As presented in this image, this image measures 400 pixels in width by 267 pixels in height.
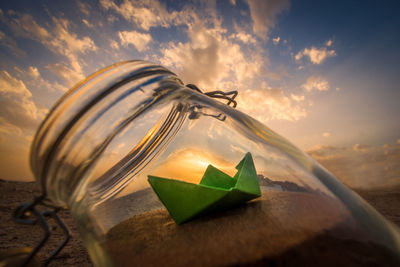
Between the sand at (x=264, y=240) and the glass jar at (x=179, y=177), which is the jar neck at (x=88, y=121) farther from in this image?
the sand at (x=264, y=240)

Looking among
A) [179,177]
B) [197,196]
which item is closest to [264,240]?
[197,196]

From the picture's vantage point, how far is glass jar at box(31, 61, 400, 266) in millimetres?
154

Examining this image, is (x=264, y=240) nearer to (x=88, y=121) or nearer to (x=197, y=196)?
(x=197, y=196)

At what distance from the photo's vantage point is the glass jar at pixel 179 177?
154 millimetres

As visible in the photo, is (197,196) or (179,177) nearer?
(197,196)

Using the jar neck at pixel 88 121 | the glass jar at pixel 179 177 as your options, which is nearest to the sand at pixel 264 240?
the glass jar at pixel 179 177

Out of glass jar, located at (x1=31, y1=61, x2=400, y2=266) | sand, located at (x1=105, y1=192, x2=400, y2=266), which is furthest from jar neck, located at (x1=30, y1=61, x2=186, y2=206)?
sand, located at (x1=105, y1=192, x2=400, y2=266)

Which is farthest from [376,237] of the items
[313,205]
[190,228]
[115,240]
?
[115,240]

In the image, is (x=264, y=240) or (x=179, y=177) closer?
(x=264, y=240)

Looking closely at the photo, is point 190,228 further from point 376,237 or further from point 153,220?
point 376,237

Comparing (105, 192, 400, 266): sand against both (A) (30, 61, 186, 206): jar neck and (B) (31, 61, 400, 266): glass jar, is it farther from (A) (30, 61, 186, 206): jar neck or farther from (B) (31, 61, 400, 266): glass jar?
(A) (30, 61, 186, 206): jar neck

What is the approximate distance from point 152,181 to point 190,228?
0.07 m

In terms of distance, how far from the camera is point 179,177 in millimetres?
358

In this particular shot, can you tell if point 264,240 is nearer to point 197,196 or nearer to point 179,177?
point 197,196
